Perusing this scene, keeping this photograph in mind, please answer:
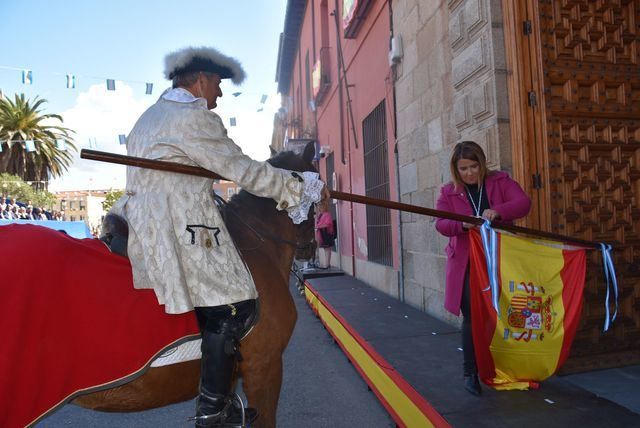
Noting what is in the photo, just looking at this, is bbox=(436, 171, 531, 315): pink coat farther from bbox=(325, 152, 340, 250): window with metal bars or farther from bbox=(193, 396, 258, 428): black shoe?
bbox=(325, 152, 340, 250): window with metal bars

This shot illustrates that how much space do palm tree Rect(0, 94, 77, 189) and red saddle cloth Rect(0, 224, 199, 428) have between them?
97.3 feet

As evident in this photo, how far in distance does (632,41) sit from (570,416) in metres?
3.40

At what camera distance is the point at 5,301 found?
1577 mm

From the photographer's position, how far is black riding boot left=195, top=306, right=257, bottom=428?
1.91 metres

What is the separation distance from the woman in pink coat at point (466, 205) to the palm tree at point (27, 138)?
29474 millimetres

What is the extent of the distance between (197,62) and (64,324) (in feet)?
4.37

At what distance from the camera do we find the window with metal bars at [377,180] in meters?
7.72

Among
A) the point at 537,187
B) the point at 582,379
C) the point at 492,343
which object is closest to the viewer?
the point at 492,343

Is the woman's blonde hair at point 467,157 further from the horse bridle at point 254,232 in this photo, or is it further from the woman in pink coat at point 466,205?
the horse bridle at point 254,232

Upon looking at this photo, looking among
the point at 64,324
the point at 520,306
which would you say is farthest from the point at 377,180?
the point at 64,324

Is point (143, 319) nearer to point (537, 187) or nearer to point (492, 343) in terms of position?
point (492, 343)

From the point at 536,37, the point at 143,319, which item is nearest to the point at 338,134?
the point at 536,37

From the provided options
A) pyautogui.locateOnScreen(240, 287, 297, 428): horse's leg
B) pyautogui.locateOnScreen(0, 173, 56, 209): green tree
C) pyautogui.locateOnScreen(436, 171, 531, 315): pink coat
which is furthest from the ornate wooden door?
pyautogui.locateOnScreen(0, 173, 56, 209): green tree

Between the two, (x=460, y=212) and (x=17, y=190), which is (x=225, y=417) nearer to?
(x=460, y=212)
